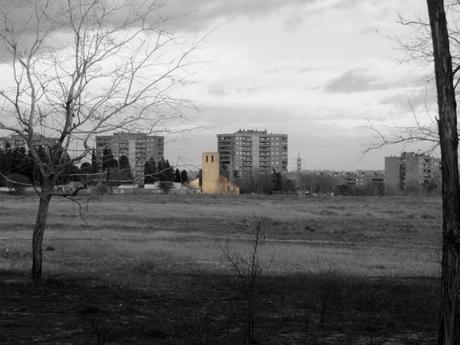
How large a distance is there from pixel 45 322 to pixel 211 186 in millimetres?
103981

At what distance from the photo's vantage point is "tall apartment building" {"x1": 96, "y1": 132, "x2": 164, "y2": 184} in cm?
1189

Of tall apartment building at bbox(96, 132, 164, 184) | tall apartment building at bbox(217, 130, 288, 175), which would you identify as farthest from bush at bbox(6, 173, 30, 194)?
tall apartment building at bbox(217, 130, 288, 175)

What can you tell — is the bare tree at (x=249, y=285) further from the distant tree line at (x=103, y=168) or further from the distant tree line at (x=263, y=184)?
the distant tree line at (x=263, y=184)

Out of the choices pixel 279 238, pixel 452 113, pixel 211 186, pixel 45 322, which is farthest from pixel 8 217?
pixel 211 186

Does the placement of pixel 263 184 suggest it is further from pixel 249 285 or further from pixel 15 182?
pixel 249 285

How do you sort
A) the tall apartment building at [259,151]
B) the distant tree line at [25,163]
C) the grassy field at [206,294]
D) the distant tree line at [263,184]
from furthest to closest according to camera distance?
the tall apartment building at [259,151] → the distant tree line at [263,184] → the distant tree line at [25,163] → the grassy field at [206,294]

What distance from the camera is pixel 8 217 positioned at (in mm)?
37781

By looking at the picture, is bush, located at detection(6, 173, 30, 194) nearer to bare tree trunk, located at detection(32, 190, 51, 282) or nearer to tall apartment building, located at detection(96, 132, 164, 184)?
bare tree trunk, located at detection(32, 190, 51, 282)

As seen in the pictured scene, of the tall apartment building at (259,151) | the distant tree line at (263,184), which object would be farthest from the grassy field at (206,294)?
the tall apartment building at (259,151)

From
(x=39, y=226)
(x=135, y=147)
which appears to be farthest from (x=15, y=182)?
(x=135, y=147)

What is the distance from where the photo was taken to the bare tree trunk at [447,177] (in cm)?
589

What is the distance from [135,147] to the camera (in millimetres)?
12281

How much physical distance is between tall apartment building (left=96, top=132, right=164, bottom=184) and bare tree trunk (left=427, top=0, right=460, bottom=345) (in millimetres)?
6700

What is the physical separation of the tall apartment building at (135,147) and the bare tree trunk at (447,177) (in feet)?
22.0
